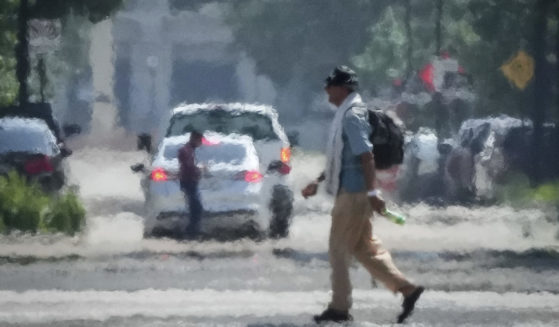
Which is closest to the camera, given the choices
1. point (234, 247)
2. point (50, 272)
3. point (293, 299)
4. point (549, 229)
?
point (293, 299)

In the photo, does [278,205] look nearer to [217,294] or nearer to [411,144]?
[217,294]

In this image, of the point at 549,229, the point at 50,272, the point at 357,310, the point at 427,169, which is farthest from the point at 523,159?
the point at 357,310

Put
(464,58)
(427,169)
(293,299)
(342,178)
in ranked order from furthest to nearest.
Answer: (464,58), (427,169), (293,299), (342,178)

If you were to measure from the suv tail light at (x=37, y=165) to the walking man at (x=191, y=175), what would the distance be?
455 cm

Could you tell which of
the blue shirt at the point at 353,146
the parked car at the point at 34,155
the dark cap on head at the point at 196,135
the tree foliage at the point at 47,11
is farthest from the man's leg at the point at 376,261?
the tree foliage at the point at 47,11

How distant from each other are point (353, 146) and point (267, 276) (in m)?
5.19

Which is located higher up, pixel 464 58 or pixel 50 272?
pixel 464 58

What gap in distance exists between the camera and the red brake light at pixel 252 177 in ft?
68.9

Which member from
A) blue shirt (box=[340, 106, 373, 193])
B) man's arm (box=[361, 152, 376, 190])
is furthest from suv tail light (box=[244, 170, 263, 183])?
man's arm (box=[361, 152, 376, 190])

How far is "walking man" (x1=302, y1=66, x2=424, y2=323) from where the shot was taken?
481 inches

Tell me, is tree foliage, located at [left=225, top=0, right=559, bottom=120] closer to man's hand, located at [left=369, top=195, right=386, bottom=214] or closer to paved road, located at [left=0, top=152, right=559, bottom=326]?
paved road, located at [left=0, top=152, right=559, bottom=326]

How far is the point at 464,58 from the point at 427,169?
38.0ft

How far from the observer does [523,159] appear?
32.4 metres

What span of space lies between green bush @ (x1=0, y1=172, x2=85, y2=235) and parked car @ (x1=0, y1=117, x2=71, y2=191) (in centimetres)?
240
